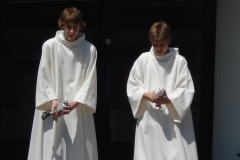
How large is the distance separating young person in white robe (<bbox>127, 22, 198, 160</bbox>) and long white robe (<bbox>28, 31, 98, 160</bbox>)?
40 centimetres

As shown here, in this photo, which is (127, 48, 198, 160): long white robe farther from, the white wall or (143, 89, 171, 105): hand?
the white wall

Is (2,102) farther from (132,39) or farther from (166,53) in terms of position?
Answer: (166,53)

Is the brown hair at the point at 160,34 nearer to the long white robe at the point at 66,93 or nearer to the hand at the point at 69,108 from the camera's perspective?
the long white robe at the point at 66,93

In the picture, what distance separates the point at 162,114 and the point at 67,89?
821 mm

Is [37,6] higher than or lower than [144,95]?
higher

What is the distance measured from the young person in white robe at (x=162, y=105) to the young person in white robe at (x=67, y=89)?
41cm

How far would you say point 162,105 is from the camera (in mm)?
4887

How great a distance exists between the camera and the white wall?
6.01 meters

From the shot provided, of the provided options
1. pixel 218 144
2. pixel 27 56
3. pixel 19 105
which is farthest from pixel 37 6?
pixel 218 144

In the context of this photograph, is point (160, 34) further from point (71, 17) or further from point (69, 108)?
point (69, 108)

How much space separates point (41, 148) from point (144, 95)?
0.99 metres

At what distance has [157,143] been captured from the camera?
4.85m

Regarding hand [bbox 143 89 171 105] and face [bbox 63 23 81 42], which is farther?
face [bbox 63 23 81 42]

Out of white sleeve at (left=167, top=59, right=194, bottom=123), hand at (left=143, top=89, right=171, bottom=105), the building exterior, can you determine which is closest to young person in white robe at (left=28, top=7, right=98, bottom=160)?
hand at (left=143, top=89, right=171, bottom=105)
